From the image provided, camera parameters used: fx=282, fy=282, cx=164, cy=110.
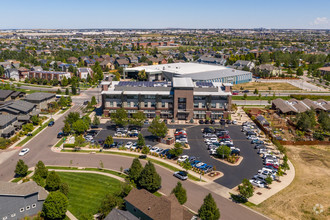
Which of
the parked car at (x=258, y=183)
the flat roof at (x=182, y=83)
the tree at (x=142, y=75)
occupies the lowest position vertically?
the parked car at (x=258, y=183)

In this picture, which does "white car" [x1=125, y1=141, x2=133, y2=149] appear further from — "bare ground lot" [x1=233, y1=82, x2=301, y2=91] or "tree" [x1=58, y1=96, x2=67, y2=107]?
"bare ground lot" [x1=233, y1=82, x2=301, y2=91]

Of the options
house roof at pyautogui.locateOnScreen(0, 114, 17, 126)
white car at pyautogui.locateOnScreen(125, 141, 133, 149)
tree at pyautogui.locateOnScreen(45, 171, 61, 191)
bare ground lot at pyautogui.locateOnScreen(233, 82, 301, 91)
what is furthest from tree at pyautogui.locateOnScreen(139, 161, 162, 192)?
bare ground lot at pyautogui.locateOnScreen(233, 82, 301, 91)

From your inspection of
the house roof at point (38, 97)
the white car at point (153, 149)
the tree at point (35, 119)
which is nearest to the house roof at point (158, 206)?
the white car at point (153, 149)

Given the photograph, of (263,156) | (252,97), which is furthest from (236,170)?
(252,97)

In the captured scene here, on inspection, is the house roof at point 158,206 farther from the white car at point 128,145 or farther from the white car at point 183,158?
the white car at point 128,145

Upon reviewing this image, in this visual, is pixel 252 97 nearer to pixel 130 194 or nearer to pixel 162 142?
pixel 162 142

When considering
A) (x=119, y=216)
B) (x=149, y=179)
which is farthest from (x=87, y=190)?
(x=119, y=216)

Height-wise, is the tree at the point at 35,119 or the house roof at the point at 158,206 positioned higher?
the house roof at the point at 158,206
